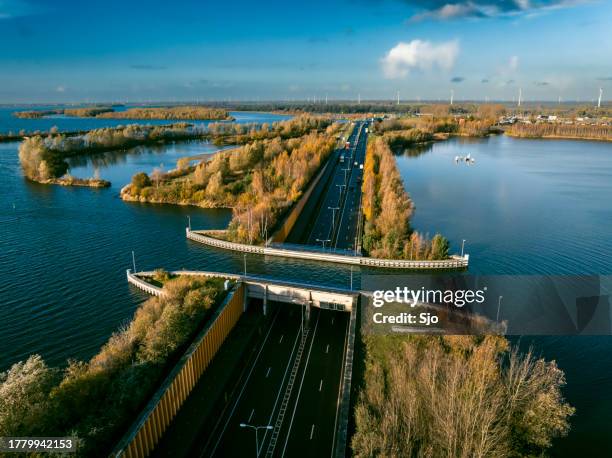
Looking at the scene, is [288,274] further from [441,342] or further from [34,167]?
[34,167]

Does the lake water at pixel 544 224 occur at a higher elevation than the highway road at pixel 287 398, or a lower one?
higher

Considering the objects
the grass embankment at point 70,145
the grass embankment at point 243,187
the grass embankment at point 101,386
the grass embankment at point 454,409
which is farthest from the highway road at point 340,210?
the grass embankment at point 70,145

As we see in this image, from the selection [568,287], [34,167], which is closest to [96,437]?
[568,287]

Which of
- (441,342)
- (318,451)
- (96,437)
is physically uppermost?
(441,342)

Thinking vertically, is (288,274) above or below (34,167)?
below

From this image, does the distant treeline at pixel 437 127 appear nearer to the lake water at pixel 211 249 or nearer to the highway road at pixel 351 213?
the highway road at pixel 351 213

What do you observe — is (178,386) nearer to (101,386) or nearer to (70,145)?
(101,386)
